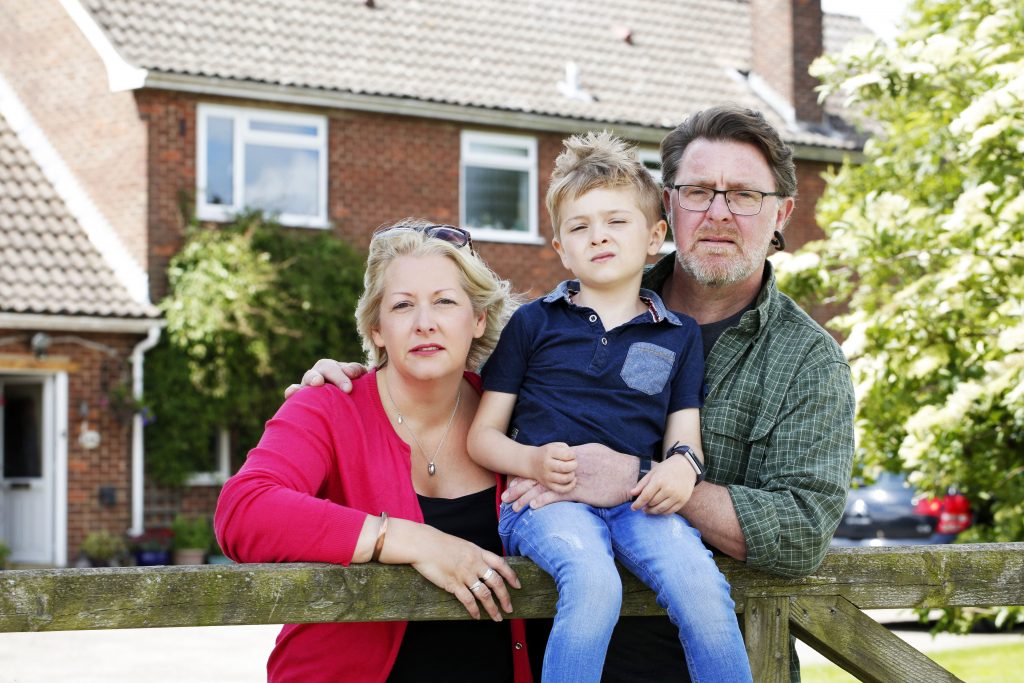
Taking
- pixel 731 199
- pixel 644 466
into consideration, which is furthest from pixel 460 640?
pixel 731 199

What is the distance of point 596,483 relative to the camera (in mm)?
3068

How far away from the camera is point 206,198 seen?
707 inches

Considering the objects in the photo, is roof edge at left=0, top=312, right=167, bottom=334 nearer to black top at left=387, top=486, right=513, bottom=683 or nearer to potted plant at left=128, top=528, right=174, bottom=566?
potted plant at left=128, top=528, right=174, bottom=566

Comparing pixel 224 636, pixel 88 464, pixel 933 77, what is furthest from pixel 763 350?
pixel 88 464

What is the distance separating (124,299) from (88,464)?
209 cm

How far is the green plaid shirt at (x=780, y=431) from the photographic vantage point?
2.98 metres

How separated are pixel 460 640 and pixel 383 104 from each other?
16.2m

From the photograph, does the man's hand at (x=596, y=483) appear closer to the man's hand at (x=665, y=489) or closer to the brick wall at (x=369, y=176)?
the man's hand at (x=665, y=489)

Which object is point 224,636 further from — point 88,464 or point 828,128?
point 828,128

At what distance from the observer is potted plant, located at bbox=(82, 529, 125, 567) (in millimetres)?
16422

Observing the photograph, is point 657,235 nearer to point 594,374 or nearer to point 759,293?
point 759,293

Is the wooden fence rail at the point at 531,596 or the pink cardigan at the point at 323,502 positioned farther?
the pink cardigan at the point at 323,502

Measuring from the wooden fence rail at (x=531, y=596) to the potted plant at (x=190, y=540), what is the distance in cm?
1458

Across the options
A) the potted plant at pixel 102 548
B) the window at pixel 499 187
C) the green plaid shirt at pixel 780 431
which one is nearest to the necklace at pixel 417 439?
the green plaid shirt at pixel 780 431
